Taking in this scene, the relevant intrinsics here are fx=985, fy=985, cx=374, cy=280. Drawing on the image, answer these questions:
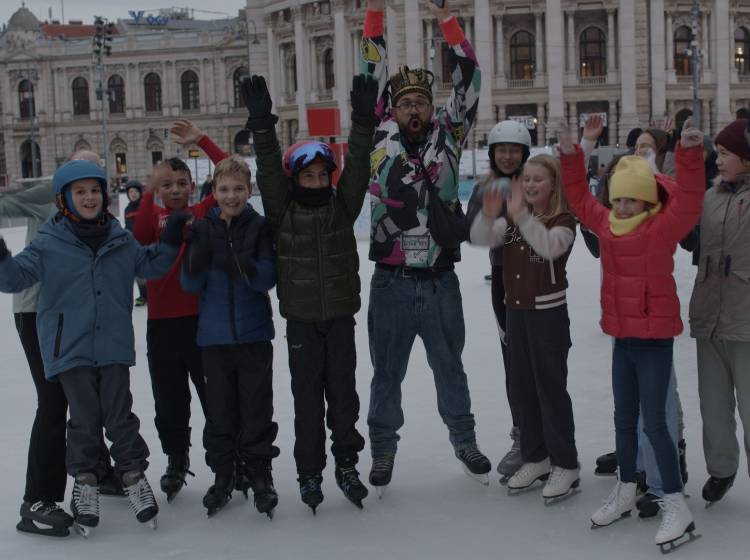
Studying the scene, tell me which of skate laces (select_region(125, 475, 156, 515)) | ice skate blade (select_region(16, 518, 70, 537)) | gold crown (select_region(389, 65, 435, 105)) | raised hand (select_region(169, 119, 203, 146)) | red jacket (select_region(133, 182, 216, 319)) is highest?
gold crown (select_region(389, 65, 435, 105))

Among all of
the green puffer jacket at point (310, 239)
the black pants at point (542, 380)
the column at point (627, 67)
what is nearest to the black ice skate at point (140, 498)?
the green puffer jacket at point (310, 239)

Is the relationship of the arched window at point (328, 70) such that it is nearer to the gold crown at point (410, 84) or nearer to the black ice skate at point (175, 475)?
the gold crown at point (410, 84)

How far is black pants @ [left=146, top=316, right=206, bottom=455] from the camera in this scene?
4.82 m

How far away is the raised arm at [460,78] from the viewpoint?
4.89 metres

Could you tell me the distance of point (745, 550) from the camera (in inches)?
155

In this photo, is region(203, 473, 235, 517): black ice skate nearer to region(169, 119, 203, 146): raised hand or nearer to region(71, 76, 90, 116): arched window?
region(169, 119, 203, 146): raised hand

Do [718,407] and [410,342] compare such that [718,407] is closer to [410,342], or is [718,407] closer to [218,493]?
[410,342]

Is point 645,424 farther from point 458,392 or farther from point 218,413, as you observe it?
point 218,413

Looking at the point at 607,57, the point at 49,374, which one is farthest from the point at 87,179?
the point at 607,57

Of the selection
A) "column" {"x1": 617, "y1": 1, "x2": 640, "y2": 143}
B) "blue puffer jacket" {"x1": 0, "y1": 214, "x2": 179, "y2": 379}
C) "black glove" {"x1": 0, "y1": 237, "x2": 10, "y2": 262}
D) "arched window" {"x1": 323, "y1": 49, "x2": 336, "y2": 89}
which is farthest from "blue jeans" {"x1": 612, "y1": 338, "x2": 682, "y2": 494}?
"arched window" {"x1": 323, "y1": 49, "x2": 336, "y2": 89}

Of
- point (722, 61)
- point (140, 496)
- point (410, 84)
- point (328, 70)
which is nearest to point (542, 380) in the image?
point (410, 84)

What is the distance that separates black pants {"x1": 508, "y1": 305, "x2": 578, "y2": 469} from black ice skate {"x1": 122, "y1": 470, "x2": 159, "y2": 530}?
69.6 inches

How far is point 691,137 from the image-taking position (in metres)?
3.95

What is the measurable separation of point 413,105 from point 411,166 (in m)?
0.29
